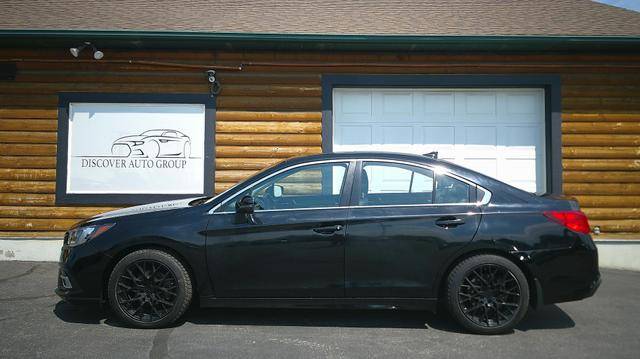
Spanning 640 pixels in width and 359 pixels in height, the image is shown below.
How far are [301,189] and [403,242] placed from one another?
1.04 metres

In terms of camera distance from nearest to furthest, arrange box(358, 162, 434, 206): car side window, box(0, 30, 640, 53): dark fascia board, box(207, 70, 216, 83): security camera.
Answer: box(358, 162, 434, 206): car side window < box(0, 30, 640, 53): dark fascia board < box(207, 70, 216, 83): security camera

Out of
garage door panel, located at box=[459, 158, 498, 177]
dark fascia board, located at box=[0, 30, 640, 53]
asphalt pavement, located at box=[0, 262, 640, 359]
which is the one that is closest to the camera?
asphalt pavement, located at box=[0, 262, 640, 359]

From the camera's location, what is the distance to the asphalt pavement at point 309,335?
3840 mm

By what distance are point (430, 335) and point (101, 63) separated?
640 centimetres

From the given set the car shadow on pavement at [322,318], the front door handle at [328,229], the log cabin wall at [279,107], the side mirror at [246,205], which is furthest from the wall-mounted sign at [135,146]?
the front door handle at [328,229]

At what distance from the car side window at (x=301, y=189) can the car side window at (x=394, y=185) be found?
0.22 meters

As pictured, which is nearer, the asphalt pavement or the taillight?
the asphalt pavement

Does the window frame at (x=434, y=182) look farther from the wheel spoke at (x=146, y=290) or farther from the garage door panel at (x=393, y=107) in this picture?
the garage door panel at (x=393, y=107)

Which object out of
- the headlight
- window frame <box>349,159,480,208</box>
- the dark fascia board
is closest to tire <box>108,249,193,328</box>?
the headlight

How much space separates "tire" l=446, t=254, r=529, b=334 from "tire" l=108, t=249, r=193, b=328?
A: 234 cm

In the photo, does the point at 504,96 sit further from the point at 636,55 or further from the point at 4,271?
the point at 4,271

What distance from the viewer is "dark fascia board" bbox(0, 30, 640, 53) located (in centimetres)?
725

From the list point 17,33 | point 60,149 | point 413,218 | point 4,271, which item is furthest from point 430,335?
point 17,33

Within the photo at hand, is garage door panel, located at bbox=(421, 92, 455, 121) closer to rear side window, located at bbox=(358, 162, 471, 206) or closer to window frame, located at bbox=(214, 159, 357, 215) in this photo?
rear side window, located at bbox=(358, 162, 471, 206)
